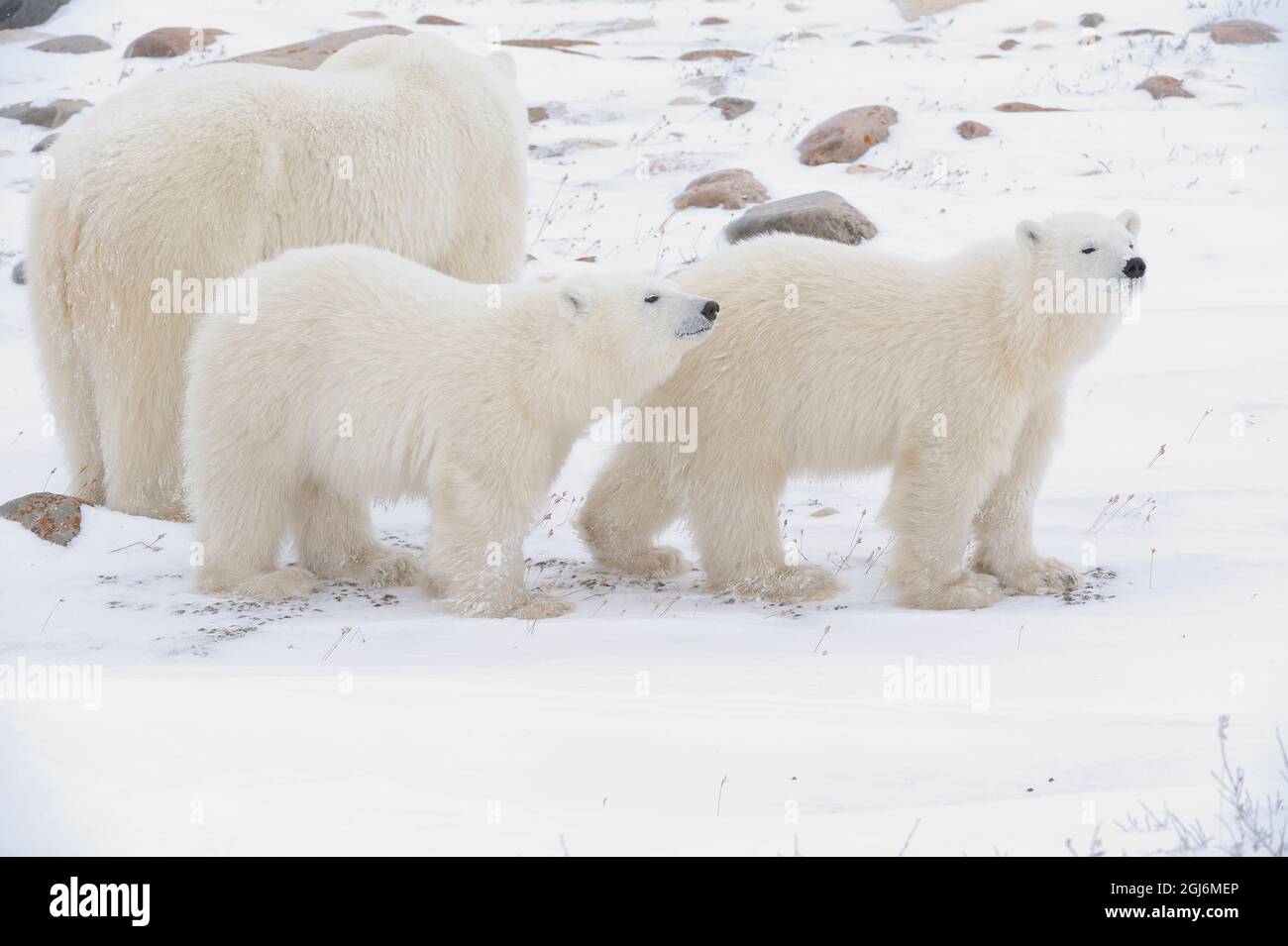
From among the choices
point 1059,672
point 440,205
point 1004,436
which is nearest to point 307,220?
point 440,205

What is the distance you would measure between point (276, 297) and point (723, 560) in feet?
6.43

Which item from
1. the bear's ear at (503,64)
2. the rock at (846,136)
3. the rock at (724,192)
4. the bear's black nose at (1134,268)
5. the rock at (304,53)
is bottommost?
the rock at (724,192)

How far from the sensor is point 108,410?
5.65 m

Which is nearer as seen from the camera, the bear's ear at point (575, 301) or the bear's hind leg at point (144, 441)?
the bear's ear at point (575, 301)

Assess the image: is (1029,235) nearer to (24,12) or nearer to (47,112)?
(47,112)

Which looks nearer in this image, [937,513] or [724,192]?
[937,513]

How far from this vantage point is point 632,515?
5.58 metres

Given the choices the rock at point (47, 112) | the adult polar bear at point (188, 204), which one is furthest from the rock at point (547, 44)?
the adult polar bear at point (188, 204)

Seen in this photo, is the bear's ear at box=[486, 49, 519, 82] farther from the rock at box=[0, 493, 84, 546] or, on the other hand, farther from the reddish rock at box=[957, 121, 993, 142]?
the reddish rock at box=[957, 121, 993, 142]

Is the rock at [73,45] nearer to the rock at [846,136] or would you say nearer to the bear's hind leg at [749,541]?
the rock at [846,136]

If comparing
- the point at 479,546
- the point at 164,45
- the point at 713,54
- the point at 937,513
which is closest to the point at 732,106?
the point at 713,54

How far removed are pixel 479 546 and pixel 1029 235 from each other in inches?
90.7

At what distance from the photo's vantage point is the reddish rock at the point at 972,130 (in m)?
12.8

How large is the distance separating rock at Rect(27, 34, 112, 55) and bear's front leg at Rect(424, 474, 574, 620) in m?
13.0
